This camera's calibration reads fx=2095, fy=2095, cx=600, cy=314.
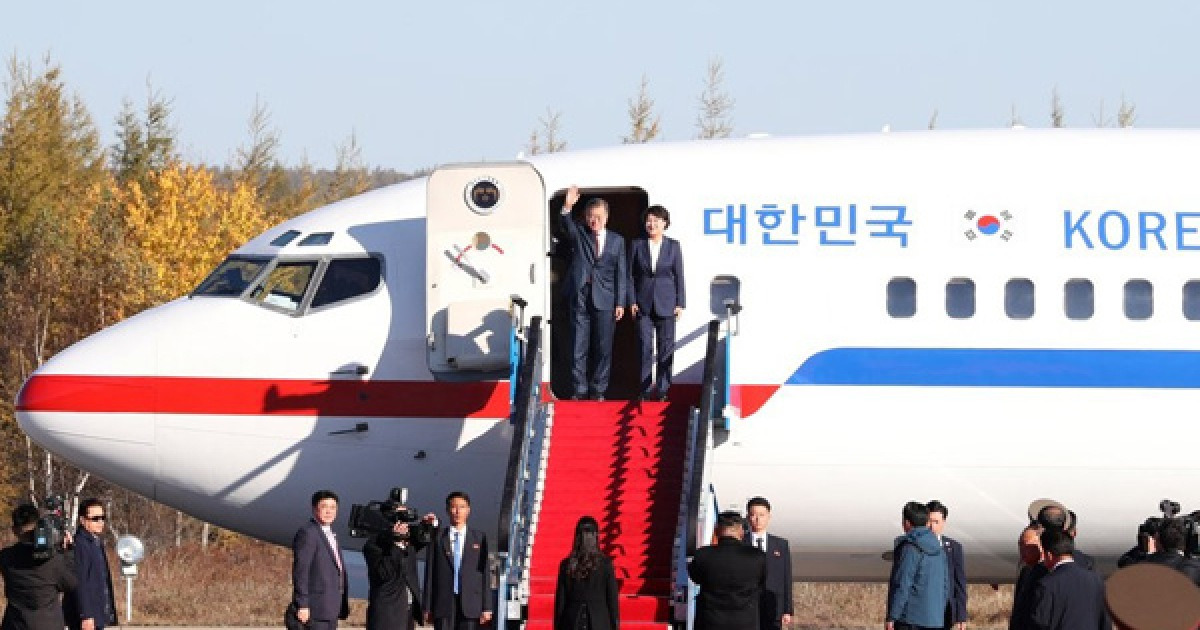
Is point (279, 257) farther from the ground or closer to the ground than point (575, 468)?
farther from the ground

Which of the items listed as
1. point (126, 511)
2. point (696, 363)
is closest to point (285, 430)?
point (696, 363)

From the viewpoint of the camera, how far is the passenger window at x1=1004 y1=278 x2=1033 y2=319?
63.7 ft

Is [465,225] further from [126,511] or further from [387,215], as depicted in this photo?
[126,511]

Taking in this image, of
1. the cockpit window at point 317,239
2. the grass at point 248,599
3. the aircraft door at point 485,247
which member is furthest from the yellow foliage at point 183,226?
the aircraft door at point 485,247

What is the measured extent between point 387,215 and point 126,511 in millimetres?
30093

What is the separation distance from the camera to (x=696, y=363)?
63.7 feet

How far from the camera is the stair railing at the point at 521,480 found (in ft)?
57.1

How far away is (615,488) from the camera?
722 inches

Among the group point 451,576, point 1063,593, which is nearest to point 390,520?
point 451,576

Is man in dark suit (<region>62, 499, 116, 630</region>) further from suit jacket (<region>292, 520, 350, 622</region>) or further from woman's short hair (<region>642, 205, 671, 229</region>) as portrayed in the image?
woman's short hair (<region>642, 205, 671, 229</region>)

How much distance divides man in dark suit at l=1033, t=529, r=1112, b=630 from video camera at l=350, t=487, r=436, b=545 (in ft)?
18.0

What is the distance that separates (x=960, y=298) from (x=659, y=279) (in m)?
2.84

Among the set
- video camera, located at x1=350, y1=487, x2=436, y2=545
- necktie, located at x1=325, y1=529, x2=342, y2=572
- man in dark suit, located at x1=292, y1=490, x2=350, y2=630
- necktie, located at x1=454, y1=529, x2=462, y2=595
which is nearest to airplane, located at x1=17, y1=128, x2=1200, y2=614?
necktie, located at x1=454, y1=529, x2=462, y2=595

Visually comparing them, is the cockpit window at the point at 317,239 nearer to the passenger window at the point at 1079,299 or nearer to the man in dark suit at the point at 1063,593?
the passenger window at the point at 1079,299
